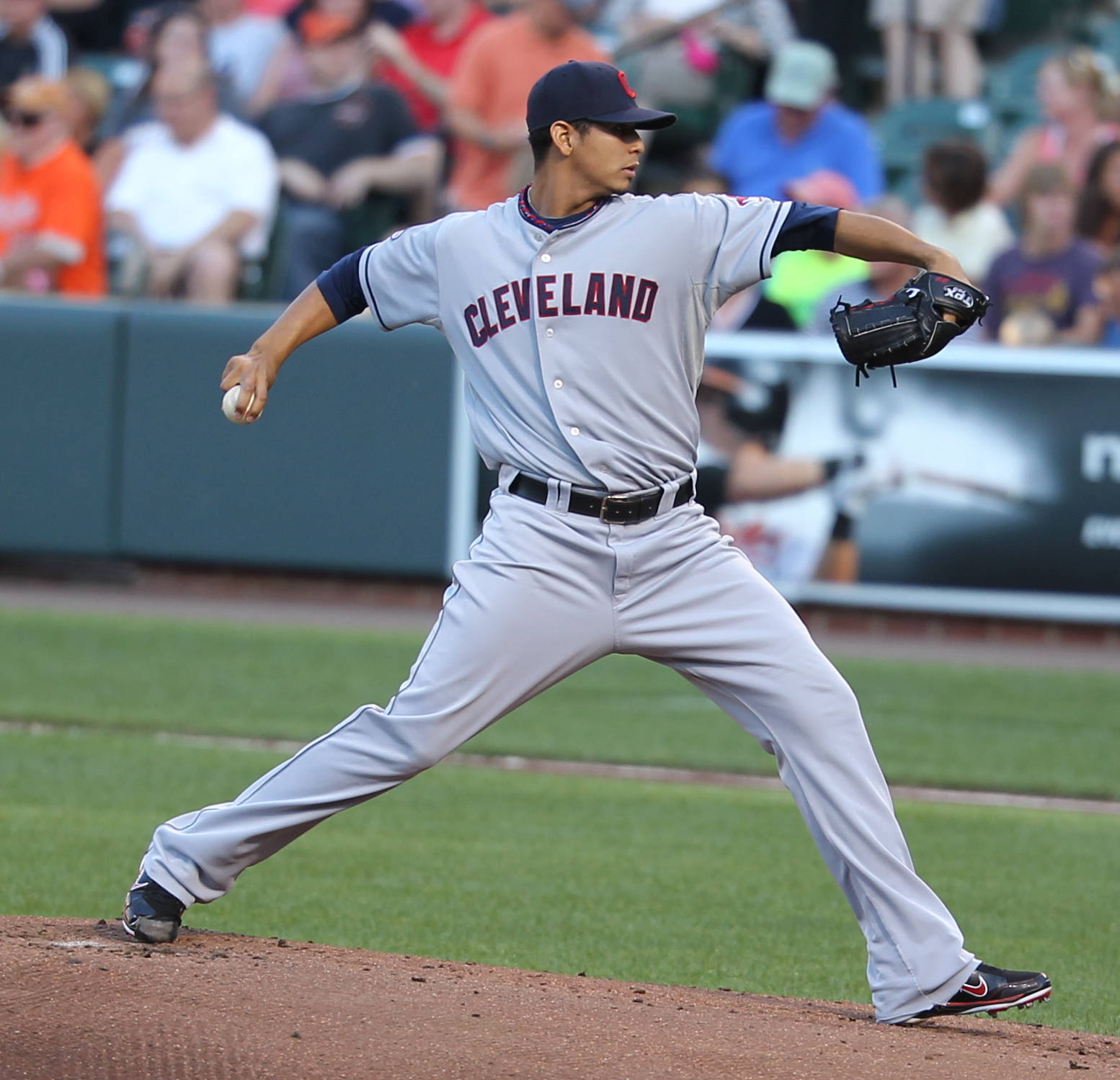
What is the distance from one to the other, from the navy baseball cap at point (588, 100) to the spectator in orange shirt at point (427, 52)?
9.12m

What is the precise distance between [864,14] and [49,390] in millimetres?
6380

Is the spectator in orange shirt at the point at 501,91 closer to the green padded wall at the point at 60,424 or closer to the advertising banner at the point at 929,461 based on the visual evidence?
the advertising banner at the point at 929,461

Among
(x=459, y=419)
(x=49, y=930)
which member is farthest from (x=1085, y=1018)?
(x=459, y=419)

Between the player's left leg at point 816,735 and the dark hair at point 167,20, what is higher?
the dark hair at point 167,20

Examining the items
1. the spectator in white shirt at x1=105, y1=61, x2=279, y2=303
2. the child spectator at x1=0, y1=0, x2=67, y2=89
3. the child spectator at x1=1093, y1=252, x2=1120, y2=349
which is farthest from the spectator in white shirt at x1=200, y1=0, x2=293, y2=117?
the child spectator at x1=1093, y1=252, x2=1120, y2=349

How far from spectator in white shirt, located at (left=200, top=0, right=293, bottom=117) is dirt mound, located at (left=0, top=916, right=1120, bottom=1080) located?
10309mm

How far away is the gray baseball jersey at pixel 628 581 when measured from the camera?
162 inches

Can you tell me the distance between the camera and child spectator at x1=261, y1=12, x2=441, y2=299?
41.8 ft

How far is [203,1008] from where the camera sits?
3877mm

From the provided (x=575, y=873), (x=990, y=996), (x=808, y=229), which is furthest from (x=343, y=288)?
(x=575, y=873)

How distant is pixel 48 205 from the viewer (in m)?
12.9

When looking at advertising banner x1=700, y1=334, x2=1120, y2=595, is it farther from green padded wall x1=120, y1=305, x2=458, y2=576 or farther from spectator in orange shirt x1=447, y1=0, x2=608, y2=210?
spectator in orange shirt x1=447, y1=0, x2=608, y2=210

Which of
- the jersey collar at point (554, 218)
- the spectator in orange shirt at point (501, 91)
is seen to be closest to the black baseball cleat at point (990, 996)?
the jersey collar at point (554, 218)

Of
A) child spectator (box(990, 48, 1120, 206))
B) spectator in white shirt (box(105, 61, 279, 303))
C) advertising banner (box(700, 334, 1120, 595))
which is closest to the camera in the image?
advertising banner (box(700, 334, 1120, 595))
